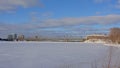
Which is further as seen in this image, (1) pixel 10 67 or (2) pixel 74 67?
(2) pixel 74 67

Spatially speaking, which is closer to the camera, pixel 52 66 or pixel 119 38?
pixel 52 66

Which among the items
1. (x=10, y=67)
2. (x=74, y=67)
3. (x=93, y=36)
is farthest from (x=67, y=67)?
(x=93, y=36)

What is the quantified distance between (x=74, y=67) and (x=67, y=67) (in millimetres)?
223

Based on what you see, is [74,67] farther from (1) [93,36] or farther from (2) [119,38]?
(1) [93,36]

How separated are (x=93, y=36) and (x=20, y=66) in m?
31.4

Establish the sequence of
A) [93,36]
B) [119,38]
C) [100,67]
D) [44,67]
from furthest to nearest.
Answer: [93,36]
[119,38]
[44,67]
[100,67]

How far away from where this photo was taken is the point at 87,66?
23.4ft

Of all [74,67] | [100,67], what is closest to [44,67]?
[74,67]

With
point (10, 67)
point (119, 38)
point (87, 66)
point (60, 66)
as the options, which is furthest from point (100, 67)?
point (119, 38)

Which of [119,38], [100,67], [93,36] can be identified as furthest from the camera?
[93,36]

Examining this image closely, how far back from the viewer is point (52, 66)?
7.15 meters

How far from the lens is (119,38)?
28.2 m

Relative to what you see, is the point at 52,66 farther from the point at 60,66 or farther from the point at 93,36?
the point at 93,36

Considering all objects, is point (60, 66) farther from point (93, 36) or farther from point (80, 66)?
point (93, 36)
